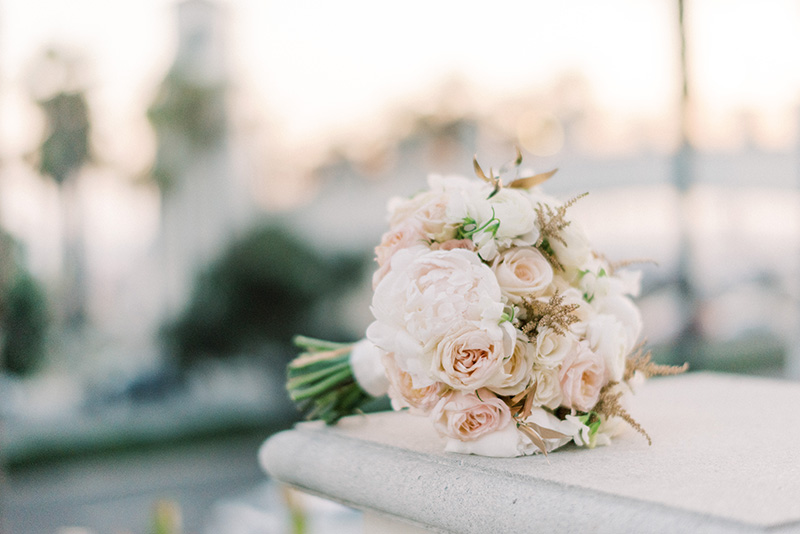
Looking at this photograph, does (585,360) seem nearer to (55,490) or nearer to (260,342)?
(55,490)

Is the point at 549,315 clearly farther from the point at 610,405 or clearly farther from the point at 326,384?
the point at 326,384

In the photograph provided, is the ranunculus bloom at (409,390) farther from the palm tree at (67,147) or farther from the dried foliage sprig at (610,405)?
the palm tree at (67,147)

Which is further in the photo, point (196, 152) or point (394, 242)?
point (196, 152)

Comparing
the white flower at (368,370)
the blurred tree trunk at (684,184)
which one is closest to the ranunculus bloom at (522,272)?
the white flower at (368,370)

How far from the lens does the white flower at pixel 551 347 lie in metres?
0.82

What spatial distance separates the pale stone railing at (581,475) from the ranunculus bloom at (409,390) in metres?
0.05

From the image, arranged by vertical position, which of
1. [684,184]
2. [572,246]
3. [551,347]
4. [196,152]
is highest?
[196,152]

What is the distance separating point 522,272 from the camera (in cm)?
85

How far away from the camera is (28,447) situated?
28.2 ft

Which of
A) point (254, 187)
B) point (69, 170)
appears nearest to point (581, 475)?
point (69, 170)

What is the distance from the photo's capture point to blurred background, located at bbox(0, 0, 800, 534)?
8336 mm

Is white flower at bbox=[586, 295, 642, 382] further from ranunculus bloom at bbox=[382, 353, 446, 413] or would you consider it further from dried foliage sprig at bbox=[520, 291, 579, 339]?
ranunculus bloom at bbox=[382, 353, 446, 413]

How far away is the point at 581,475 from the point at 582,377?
0.55 feet

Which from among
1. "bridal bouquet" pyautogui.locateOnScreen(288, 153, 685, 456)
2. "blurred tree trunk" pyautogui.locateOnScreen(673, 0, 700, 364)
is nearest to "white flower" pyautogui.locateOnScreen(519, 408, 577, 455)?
"bridal bouquet" pyautogui.locateOnScreen(288, 153, 685, 456)
